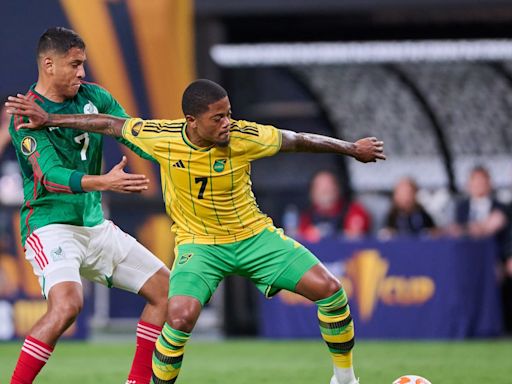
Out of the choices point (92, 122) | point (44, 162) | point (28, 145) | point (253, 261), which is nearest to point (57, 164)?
point (44, 162)

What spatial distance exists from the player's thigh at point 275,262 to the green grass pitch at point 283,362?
1.66m

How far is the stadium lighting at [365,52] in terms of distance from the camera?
50.7 feet

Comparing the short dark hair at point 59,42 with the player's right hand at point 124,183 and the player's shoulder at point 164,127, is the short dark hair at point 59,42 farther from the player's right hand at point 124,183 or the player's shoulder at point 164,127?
the player's right hand at point 124,183

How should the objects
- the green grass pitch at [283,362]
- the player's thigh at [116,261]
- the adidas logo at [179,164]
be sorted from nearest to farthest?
1. the adidas logo at [179,164]
2. the player's thigh at [116,261]
3. the green grass pitch at [283,362]

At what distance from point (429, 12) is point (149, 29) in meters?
3.35

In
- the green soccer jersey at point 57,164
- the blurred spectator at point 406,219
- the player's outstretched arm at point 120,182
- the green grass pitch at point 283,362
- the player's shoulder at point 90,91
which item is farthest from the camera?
the blurred spectator at point 406,219

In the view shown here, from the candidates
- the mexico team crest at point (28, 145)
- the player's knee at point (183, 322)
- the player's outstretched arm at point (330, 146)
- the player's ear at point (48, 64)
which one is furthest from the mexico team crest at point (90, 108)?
the player's knee at point (183, 322)

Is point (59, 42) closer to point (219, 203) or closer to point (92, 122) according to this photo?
point (92, 122)

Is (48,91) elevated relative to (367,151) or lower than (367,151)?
elevated

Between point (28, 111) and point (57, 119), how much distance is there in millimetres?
189

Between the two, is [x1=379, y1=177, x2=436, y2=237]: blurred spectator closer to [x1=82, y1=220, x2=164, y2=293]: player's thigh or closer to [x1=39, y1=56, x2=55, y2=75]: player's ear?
[x1=82, y1=220, x2=164, y2=293]: player's thigh

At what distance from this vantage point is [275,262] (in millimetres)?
7594

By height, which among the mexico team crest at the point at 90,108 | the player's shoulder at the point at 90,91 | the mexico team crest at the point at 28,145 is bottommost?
the mexico team crest at the point at 28,145

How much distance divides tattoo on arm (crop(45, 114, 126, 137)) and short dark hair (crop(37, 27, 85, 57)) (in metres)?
0.43
